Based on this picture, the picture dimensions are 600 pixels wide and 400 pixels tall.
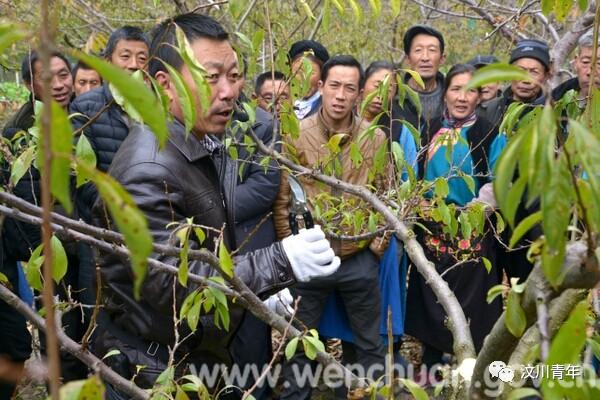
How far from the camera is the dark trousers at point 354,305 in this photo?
426 centimetres

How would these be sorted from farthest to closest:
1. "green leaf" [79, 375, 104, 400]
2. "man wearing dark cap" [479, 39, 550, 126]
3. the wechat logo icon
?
"man wearing dark cap" [479, 39, 550, 126] → the wechat logo icon → "green leaf" [79, 375, 104, 400]

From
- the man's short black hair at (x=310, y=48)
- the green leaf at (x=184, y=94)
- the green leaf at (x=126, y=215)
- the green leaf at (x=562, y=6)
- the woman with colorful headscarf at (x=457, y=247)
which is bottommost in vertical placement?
the woman with colorful headscarf at (x=457, y=247)

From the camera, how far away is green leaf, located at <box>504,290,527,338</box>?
115cm

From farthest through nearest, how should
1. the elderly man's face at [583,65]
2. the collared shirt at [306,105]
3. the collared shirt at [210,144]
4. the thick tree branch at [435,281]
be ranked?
the collared shirt at [306,105] → the elderly man's face at [583,65] → the collared shirt at [210,144] → the thick tree branch at [435,281]

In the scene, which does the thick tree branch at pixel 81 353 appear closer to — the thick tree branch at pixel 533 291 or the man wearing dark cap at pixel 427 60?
the thick tree branch at pixel 533 291

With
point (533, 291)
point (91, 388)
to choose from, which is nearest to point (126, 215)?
point (91, 388)

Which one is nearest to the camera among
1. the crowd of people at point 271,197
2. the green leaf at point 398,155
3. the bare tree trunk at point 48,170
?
the bare tree trunk at point 48,170

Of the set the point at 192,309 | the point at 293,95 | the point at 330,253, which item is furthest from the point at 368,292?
the point at 192,309

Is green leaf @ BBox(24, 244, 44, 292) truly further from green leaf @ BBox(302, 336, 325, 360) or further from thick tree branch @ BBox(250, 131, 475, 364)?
thick tree branch @ BBox(250, 131, 475, 364)

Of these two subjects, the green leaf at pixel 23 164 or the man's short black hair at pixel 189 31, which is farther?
the man's short black hair at pixel 189 31

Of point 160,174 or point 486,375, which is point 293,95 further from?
point 486,375

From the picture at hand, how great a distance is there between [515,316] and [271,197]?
298 cm

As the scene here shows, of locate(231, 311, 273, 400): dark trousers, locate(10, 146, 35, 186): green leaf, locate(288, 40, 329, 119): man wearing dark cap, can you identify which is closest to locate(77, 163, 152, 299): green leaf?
locate(10, 146, 35, 186): green leaf

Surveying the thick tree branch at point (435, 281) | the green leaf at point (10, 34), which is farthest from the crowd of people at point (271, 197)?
the green leaf at point (10, 34)
